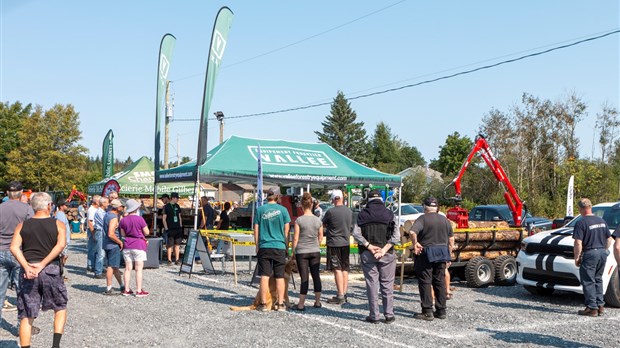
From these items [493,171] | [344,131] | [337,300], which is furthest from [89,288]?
[344,131]

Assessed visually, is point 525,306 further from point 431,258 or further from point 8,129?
point 8,129

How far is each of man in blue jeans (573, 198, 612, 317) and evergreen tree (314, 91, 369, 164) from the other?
2817 inches

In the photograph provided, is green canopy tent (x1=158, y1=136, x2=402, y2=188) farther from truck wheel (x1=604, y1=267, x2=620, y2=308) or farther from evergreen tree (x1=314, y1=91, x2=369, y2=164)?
evergreen tree (x1=314, y1=91, x2=369, y2=164)

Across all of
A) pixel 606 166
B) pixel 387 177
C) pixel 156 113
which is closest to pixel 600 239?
pixel 387 177

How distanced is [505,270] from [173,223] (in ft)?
25.6

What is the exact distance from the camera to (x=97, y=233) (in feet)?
45.2

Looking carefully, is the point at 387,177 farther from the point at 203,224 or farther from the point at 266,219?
the point at 266,219

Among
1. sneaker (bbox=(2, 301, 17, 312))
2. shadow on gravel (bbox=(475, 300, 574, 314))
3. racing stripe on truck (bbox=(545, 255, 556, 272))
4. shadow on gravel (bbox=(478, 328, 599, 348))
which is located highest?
racing stripe on truck (bbox=(545, 255, 556, 272))

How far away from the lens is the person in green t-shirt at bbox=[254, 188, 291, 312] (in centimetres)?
916

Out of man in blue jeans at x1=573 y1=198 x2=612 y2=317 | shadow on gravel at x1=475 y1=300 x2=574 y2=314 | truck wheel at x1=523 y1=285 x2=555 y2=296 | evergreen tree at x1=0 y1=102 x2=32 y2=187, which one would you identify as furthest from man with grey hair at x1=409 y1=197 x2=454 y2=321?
evergreen tree at x1=0 y1=102 x2=32 y2=187

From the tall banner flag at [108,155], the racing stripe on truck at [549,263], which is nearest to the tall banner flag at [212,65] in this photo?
the racing stripe on truck at [549,263]

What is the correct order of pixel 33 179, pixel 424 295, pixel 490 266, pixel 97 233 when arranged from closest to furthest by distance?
pixel 424 295
pixel 490 266
pixel 97 233
pixel 33 179

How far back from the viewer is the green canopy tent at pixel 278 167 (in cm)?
1625

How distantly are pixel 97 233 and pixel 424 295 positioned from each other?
797cm
